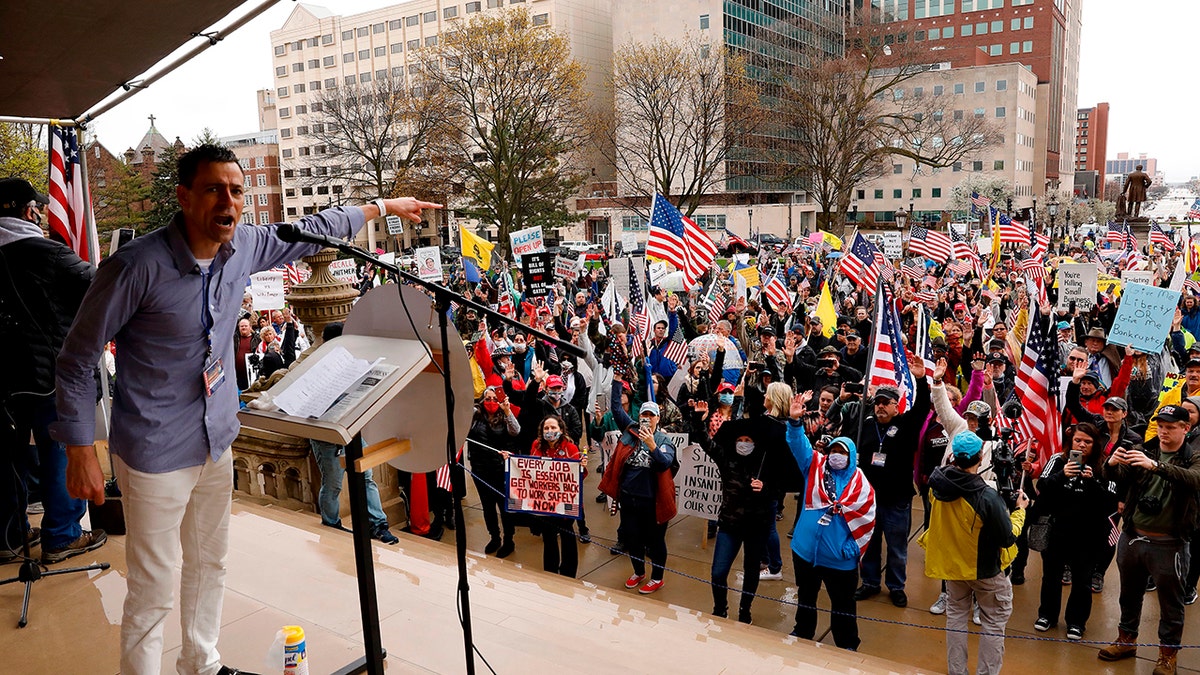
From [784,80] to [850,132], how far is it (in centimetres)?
537

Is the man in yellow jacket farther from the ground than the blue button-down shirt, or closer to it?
closer to it

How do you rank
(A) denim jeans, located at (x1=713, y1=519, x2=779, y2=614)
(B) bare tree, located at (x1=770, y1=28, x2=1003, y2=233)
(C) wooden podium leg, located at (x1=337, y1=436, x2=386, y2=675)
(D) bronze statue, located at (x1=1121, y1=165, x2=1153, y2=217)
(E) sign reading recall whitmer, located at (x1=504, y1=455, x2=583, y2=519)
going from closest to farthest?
(C) wooden podium leg, located at (x1=337, y1=436, x2=386, y2=675) < (A) denim jeans, located at (x1=713, y1=519, x2=779, y2=614) < (E) sign reading recall whitmer, located at (x1=504, y1=455, x2=583, y2=519) < (D) bronze statue, located at (x1=1121, y1=165, x2=1153, y2=217) < (B) bare tree, located at (x1=770, y1=28, x2=1003, y2=233)

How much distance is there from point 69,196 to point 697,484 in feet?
17.9

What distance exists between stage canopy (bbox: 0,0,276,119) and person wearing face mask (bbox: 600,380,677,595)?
465cm

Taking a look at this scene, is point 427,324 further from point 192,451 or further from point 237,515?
point 237,515

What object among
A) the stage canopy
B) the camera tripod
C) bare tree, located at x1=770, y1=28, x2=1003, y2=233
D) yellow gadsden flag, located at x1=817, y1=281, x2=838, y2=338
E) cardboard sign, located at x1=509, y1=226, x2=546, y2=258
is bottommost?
the camera tripod

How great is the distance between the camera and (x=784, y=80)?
51.9m

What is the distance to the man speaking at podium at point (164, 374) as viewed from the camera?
261 centimetres

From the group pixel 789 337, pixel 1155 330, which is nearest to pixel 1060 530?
pixel 1155 330

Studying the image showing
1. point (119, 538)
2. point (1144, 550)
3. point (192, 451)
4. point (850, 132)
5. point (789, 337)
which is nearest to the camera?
point (192, 451)

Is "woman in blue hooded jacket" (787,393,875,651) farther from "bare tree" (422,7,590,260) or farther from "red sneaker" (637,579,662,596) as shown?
"bare tree" (422,7,590,260)

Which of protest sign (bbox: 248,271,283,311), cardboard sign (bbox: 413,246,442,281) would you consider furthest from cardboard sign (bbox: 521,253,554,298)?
protest sign (bbox: 248,271,283,311)

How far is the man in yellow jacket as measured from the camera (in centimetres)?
542

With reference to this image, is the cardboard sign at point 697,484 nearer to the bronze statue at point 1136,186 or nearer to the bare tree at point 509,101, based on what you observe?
the bare tree at point 509,101
